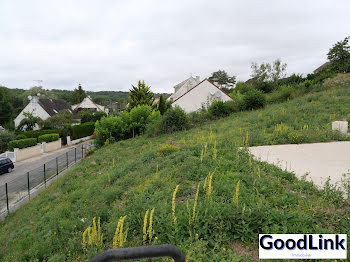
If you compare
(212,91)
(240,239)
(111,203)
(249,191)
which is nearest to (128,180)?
(111,203)

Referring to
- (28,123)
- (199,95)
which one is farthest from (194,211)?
(28,123)

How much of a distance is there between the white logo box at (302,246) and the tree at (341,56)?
27702mm

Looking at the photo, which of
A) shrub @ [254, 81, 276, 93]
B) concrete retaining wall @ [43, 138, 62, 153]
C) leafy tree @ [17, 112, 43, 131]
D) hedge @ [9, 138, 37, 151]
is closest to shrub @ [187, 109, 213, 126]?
shrub @ [254, 81, 276, 93]

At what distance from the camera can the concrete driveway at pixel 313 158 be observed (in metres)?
4.70

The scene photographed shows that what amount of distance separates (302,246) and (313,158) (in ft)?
12.9

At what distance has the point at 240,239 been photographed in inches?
106

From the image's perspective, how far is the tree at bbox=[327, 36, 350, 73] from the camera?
911 inches

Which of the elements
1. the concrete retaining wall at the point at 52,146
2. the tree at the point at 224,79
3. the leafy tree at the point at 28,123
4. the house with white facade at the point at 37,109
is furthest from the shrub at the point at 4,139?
the tree at the point at 224,79

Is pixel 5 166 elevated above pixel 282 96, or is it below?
below

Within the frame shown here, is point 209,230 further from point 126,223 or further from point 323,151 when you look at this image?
point 323,151

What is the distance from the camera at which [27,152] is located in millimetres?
19844

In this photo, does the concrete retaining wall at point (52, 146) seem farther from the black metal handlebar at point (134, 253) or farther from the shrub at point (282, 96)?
the black metal handlebar at point (134, 253)

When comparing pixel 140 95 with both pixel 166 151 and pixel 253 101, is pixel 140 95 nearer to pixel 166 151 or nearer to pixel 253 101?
pixel 253 101

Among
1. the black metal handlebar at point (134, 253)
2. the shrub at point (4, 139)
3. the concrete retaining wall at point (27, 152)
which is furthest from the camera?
the shrub at point (4, 139)
